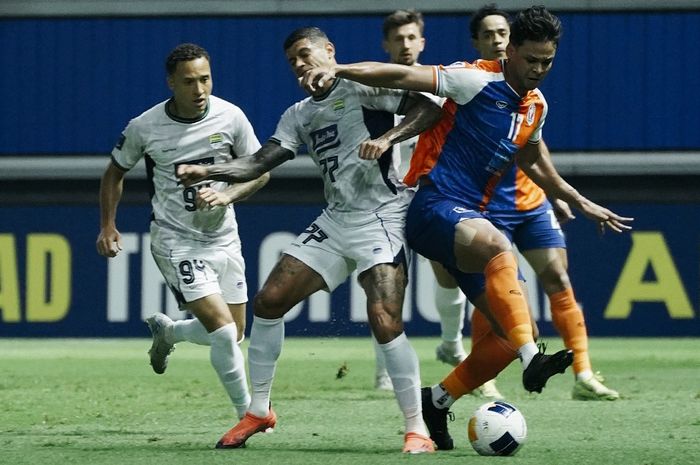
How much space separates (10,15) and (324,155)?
11.1 m

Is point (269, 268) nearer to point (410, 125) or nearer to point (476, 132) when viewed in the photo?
Result: point (476, 132)

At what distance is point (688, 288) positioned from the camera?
16.3 m

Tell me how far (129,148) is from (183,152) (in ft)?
1.05

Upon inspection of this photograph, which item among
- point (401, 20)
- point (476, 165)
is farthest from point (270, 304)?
point (401, 20)

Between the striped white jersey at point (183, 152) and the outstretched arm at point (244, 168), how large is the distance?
89 centimetres

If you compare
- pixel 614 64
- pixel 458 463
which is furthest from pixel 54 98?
pixel 458 463

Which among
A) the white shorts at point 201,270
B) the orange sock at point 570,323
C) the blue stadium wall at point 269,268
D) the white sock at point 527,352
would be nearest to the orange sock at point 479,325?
the white sock at point 527,352

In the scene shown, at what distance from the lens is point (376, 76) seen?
6.63 metres

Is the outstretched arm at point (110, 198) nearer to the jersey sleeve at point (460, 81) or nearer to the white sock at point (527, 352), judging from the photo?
the jersey sleeve at point (460, 81)

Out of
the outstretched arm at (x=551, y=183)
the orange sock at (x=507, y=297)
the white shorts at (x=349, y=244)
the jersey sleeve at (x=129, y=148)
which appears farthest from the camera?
the jersey sleeve at (x=129, y=148)

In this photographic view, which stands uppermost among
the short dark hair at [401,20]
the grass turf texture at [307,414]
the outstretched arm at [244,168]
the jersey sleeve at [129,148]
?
the short dark hair at [401,20]

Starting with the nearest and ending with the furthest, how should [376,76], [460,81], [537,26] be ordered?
[376,76] → [537,26] → [460,81]

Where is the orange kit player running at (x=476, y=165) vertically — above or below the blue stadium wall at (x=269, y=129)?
above

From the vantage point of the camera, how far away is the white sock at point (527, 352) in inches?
248
